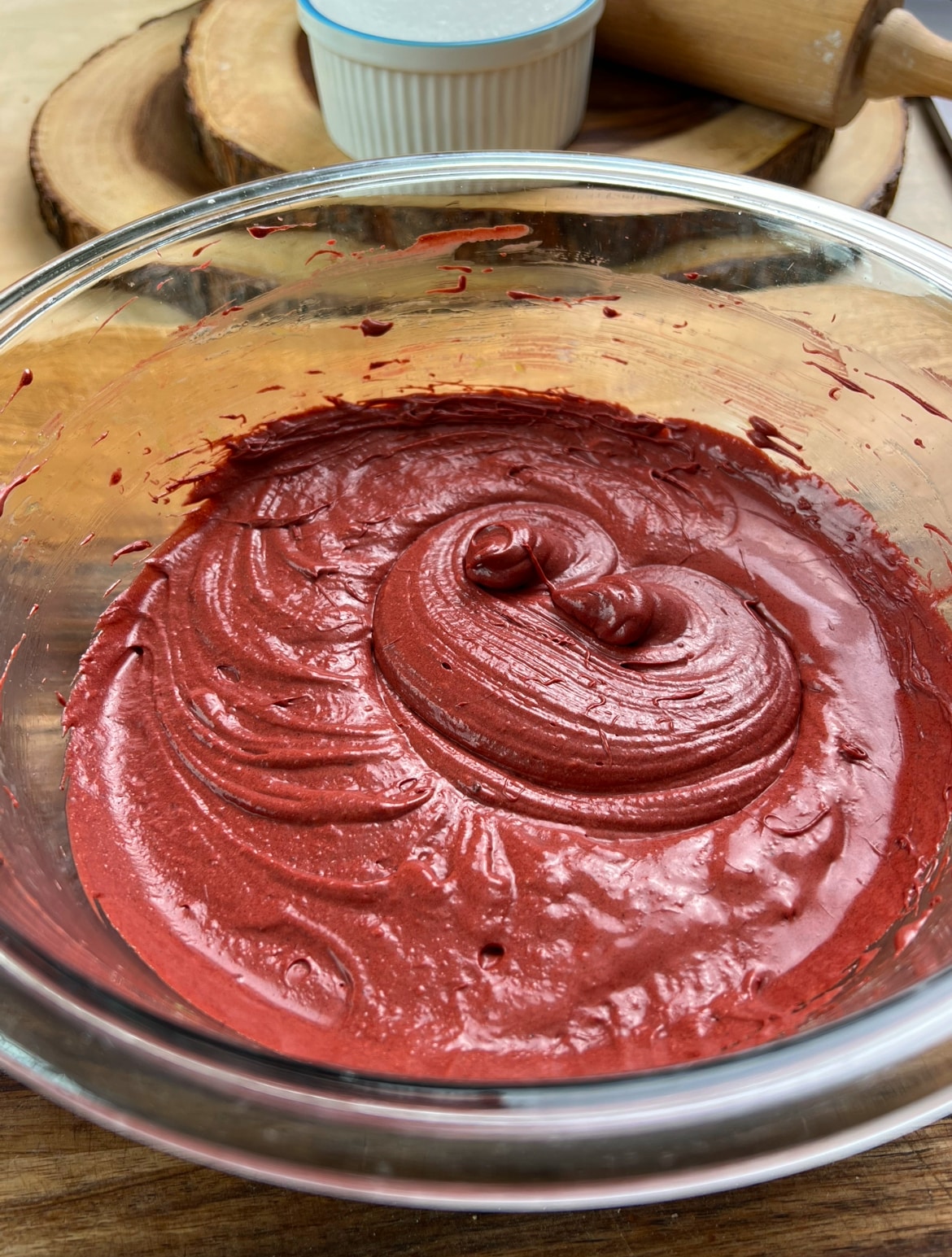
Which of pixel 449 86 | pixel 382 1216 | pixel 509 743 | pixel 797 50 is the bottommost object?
pixel 382 1216

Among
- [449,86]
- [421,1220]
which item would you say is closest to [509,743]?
[421,1220]

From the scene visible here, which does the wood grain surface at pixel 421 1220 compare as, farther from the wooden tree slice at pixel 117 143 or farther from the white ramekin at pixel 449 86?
the white ramekin at pixel 449 86

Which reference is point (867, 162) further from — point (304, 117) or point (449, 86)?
point (304, 117)

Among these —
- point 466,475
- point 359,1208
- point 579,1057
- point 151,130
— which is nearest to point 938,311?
point 466,475

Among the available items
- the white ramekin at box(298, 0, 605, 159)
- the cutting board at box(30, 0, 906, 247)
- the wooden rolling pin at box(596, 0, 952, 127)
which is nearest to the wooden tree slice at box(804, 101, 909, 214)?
the cutting board at box(30, 0, 906, 247)

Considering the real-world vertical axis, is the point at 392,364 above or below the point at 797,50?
below

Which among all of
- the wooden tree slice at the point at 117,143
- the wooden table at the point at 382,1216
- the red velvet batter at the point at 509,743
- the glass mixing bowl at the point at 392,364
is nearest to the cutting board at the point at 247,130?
the wooden tree slice at the point at 117,143
